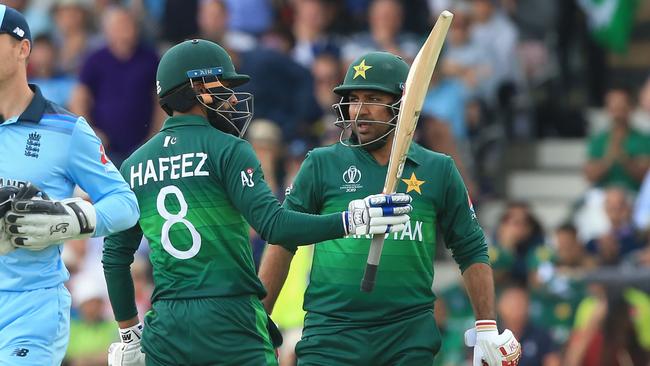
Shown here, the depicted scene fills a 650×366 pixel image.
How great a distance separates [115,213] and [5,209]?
0.54 metres

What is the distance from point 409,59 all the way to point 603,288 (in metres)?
3.33

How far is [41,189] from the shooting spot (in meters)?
7.25

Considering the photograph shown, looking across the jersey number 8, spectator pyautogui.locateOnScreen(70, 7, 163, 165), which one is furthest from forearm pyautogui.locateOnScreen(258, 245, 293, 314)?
spectator pyautogui.locateOnScreen(70, 7, 163, 165)

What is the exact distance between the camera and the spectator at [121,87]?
15016 millimetres

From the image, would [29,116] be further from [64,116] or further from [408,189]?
[408,189]

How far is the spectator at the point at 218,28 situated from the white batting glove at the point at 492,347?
6.95 m

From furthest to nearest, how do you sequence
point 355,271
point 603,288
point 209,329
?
point 603,288 < point 355,271 < point 209,329

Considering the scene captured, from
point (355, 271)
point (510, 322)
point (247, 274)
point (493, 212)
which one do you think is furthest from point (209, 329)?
point (493, 212)

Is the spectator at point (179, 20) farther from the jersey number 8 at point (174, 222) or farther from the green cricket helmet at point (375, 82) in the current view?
the jersey number 8 at point (174, 222)

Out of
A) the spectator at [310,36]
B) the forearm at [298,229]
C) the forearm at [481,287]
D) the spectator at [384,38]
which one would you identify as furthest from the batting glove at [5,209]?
the spectator at [384,38]

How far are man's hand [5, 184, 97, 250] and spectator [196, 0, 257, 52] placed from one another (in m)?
7.65

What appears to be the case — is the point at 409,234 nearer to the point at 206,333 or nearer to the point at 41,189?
the point at 206,333

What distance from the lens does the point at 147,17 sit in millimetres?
16484

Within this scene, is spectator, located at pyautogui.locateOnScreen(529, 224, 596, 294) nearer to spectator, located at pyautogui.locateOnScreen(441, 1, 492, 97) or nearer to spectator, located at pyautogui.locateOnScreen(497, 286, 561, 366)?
spectator, located at pyautogui.locateOnScreen(497, 286, 561, 366)
